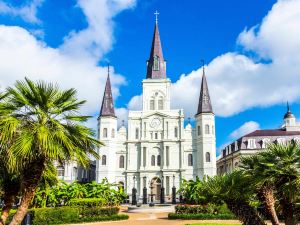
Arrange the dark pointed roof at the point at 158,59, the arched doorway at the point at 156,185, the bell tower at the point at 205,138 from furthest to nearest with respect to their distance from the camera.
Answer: the dark pointed roof at the point at 158,59
the arched doorway at the point at 156,185
the bell tower at the point at 205,138

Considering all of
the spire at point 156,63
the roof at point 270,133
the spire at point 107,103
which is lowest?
the roof at point 270,133

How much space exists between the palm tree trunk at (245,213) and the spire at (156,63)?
163 ft

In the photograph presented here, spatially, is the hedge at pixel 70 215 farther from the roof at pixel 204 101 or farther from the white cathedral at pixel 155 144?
the roof at pixel 204 101

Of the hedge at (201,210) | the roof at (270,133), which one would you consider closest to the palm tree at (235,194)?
the hedge at (201,210)

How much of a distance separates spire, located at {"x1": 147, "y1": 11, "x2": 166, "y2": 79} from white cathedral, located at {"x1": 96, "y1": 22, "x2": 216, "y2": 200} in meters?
3.04

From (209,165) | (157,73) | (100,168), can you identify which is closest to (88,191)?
(100,168)

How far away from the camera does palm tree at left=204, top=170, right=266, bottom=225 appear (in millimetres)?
11336

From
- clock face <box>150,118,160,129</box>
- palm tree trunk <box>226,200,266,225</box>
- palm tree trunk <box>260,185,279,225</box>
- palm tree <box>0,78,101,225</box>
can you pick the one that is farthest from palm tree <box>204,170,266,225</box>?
clock face <box>150,118,160,129</box>

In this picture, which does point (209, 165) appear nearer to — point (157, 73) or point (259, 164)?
point (157, 73)

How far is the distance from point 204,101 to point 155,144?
10.4 metres

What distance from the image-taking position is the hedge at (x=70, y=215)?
21125 mm

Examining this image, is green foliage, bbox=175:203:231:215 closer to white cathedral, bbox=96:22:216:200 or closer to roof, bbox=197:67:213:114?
white cathedral, bbox=96:22:216:200

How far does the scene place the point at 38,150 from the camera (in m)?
10.3

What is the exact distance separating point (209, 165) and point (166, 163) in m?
6.83
